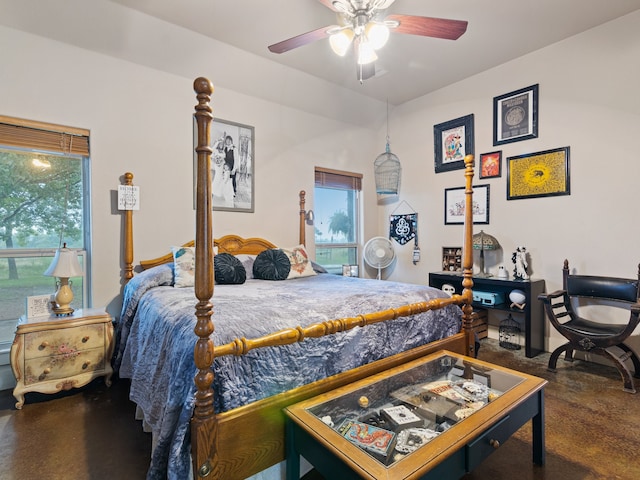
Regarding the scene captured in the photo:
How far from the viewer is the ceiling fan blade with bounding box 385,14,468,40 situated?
1.88m

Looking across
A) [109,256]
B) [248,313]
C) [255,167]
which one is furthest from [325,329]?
[255,167]

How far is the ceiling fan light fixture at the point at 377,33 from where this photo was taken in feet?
6.45

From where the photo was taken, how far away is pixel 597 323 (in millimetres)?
2688

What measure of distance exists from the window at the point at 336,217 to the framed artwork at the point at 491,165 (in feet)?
5.02

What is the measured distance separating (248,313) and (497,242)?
9.56ft

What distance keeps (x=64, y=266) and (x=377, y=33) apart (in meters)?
2.56

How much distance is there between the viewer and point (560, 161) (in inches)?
120

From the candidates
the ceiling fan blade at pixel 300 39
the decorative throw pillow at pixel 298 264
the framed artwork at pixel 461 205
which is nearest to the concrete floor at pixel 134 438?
the decorative throw pillow at pixel 298 264

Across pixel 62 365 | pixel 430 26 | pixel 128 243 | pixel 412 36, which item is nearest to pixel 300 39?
pixel 430 26

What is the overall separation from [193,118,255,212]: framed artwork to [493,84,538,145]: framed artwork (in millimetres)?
2597

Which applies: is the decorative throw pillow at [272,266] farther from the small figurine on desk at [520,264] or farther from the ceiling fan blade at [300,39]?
the small figurine on desk at [520,264]

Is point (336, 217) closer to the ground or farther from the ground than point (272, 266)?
farther from the ground

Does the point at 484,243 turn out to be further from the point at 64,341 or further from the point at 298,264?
the point at 64,341

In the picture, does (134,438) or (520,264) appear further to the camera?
(520,264)
